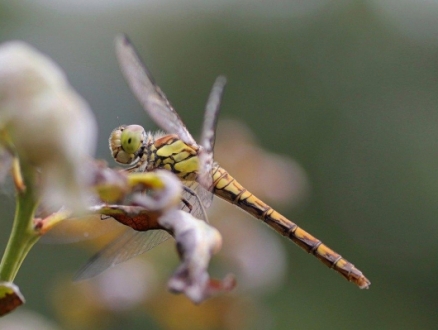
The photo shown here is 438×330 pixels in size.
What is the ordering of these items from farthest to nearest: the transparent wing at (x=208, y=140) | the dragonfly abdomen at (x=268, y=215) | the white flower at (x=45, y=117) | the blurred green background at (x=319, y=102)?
1. the blurred green background at (x=319, y=102)
2. the dragonfly abdomen at (x=268, y=215)
3. the transparent wing at (x=208, y=140)
4. the white flower at (x=45, y=117)

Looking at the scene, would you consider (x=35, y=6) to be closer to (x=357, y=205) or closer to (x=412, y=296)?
(x=357, y=205)

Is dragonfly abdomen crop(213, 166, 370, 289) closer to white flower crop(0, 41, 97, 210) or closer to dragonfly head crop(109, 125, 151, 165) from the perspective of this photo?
dragonfly head crop(109, 125, 151, 165)

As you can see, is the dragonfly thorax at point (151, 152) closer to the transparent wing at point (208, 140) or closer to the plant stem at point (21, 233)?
the transparent wing at point (208, 140)

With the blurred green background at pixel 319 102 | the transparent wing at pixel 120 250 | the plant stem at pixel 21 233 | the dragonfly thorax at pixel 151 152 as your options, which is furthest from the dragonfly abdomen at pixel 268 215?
the blurred green background at pixel 319 102

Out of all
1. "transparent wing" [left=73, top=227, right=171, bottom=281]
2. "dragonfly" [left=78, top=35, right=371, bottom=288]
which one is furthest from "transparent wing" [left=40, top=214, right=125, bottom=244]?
"dragonfly" [left=78, top=35, right=371, bottom=288]

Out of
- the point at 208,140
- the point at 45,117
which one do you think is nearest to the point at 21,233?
the point at 45,117

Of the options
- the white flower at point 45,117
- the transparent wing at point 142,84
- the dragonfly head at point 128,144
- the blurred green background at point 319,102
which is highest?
the white flower at point 45,117

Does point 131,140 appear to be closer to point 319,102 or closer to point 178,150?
point 178,150
